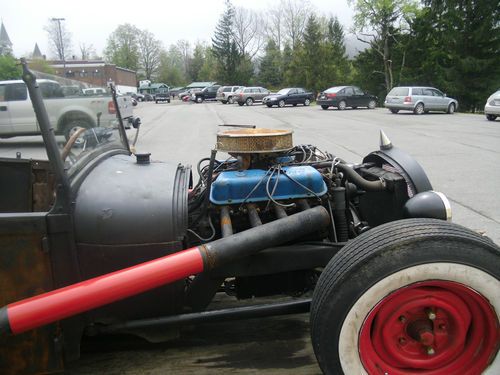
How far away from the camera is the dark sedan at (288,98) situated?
113ft

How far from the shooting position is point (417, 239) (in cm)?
197

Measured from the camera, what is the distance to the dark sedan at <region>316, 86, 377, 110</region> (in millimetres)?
30047

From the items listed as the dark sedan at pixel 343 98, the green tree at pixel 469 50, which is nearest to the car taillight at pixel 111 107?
the dark sedan at pixel 343 98

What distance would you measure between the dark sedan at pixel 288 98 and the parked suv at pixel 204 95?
15.2 m

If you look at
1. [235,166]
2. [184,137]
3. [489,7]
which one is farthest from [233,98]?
[235,166]

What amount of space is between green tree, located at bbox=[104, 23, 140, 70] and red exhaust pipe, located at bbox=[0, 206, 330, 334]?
76002 mm

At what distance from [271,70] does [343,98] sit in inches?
1494

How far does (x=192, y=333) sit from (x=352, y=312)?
132 centimetres

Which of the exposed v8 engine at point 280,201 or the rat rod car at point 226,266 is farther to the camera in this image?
the exposed v8 engine at point 280,201

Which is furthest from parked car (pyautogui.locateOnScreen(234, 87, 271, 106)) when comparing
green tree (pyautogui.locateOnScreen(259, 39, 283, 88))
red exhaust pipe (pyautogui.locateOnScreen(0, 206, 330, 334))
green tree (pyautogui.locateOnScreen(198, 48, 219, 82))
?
green tree (pyautogui.locateOnScreen(198, 48, 219, 82))

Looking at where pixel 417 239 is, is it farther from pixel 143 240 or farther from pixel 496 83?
pixel 496 83

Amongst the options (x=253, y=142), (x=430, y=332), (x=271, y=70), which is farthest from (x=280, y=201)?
(x=271, y=70)

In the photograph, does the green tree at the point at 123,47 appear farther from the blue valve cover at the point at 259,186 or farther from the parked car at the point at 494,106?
the blue valve cover at the point at 259,186

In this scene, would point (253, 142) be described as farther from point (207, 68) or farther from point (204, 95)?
point (207, 68)
